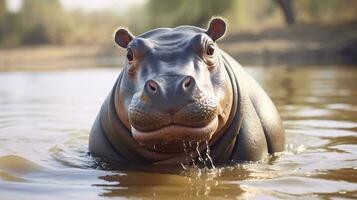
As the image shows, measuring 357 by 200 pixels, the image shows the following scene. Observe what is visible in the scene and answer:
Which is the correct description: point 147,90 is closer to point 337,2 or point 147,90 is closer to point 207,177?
point 207,177

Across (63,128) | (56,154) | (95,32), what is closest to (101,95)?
(63,128)

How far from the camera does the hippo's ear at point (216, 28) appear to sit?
464cm

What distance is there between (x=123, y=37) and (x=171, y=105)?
4.57 feet

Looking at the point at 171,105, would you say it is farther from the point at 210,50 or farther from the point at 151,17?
the point at 151,17

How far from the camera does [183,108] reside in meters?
3.62

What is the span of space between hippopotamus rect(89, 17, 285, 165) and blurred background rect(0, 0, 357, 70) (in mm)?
15598

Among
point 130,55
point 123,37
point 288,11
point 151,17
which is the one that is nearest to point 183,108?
point 130,55

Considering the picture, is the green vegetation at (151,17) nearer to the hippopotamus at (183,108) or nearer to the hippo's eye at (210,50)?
the hippopotamus at (183,108)

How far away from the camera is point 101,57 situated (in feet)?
105

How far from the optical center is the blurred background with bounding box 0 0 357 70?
2334 cm

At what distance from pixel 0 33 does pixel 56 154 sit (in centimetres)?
3863

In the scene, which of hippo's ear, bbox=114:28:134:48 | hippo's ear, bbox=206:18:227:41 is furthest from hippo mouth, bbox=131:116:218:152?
hippo's ear, bbox=114:28:134:48

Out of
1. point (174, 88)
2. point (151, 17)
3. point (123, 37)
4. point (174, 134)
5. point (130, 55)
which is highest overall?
point (151, 17)

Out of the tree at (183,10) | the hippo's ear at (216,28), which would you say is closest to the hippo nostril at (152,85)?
the hippo's ear at (216,28)
